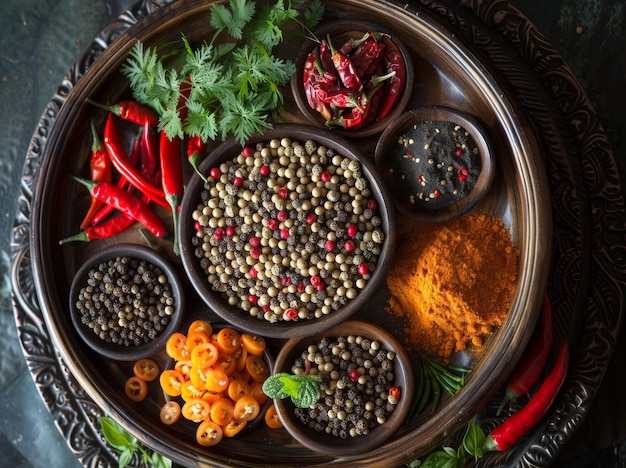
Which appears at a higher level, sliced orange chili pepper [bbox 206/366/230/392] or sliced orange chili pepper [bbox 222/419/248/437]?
Result: sliced orange chili pepper [bbox 206/366/230/392]

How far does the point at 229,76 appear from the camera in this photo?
1.88 meters

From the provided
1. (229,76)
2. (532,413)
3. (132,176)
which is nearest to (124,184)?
(132,176)

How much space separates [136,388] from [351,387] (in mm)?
758

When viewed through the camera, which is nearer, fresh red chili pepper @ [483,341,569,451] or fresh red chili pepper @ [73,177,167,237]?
fresh red chili pepper @ [483,341,569,451]

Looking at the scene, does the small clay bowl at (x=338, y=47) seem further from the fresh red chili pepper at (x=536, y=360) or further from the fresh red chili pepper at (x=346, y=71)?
the fresh red chili pepper at (x=536, y=360)

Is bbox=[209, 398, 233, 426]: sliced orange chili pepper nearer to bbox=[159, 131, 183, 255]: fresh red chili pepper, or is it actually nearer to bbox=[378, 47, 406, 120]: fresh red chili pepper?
bbox=[159, 131, 183, 255]: fresh red chili pepper

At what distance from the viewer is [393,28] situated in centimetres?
193

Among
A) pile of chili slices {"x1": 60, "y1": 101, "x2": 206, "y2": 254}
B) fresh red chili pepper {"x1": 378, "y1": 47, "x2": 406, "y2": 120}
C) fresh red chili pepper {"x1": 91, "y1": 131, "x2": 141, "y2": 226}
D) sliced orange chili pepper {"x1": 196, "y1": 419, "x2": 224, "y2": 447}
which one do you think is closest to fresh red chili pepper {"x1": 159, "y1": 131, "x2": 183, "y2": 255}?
pile of chili slices {"x1": 60, "y1": 101, "x2": 206, "y2": 254}

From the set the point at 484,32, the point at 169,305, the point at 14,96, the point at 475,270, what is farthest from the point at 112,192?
the point at 484,32

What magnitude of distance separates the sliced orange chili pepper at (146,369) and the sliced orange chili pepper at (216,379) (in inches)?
10.1

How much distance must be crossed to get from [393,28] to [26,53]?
154 centimetres

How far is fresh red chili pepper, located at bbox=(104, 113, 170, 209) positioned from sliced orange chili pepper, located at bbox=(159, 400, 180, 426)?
27.6 inches

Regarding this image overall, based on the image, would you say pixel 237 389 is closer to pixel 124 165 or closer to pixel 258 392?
pixel 258 392

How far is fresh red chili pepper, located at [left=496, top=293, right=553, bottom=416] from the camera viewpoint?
192 cm
